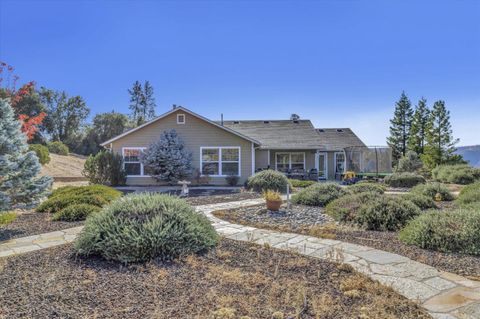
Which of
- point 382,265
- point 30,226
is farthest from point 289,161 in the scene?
point 382,265

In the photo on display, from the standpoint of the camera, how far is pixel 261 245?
4840mm

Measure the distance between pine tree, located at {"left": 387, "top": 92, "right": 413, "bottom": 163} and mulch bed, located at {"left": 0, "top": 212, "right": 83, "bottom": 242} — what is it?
112 feet

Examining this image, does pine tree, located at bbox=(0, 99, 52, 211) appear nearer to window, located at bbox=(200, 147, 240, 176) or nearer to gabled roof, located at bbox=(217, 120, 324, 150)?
window, located at bbox=(200, 147, 240, 176)

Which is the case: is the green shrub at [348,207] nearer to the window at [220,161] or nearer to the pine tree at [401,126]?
the window at [220,161]

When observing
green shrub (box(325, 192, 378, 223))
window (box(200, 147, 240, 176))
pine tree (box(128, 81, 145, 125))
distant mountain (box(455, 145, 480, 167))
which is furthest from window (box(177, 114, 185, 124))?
pine tree (box(128, 81, 145, 125))

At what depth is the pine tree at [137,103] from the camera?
43.3m

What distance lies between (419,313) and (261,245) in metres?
2.49

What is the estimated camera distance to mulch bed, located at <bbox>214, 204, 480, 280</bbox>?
154 inches

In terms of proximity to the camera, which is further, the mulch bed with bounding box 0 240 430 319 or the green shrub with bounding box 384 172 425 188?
the green shrub with bounding box 384 172 425 188

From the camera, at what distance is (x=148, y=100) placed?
4391 centimetres

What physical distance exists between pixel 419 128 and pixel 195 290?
112ft

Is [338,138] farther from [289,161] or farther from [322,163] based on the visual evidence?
[289,161]

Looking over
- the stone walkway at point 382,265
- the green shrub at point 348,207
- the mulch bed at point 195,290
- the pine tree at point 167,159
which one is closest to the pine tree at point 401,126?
the pine tree at point 167,159

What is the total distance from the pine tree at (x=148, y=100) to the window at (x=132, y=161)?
1048 inches
